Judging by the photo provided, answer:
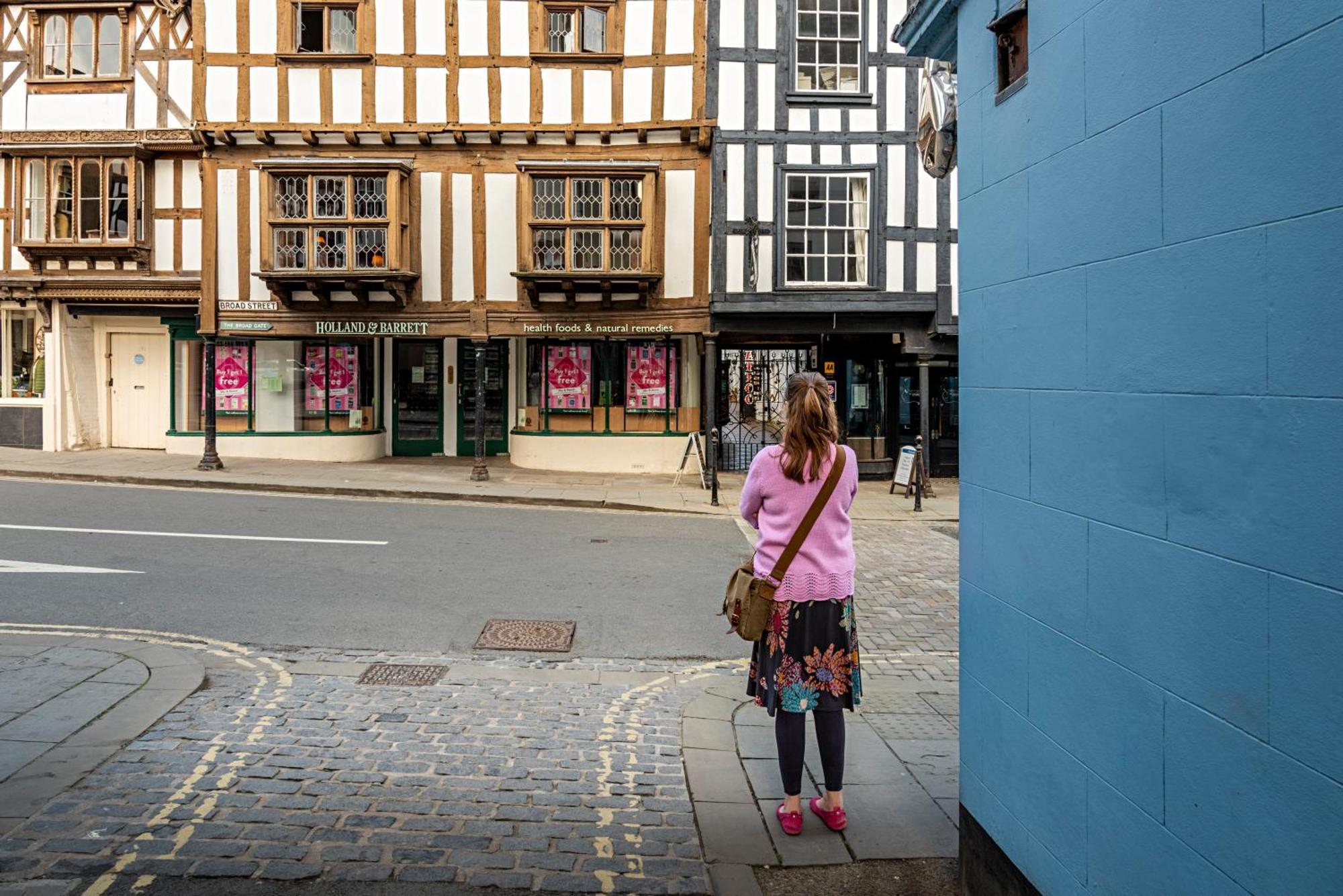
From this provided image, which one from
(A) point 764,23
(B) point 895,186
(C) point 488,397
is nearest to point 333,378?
(C) point 488,397

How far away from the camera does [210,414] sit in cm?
1758

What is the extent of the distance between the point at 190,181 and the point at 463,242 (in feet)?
18.6

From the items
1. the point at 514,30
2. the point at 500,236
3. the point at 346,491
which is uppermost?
the point at 514,30

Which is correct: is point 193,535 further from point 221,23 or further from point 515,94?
point 221,23

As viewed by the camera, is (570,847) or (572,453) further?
(572,453)

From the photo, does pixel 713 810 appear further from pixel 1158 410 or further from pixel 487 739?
pixel 1158 410

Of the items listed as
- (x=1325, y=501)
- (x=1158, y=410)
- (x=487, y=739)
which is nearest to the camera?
(x=1325, y=501)

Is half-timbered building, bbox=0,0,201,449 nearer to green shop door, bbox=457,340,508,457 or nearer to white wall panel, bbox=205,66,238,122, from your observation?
white wall panel, bbox=205,66,238,122

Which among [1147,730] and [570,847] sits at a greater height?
[1147,730]

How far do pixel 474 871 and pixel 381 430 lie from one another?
18.1m

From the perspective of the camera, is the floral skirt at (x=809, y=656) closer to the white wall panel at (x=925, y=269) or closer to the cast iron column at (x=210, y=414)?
the white wall panel at (x=925, y=269)

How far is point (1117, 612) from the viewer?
2.50 metres

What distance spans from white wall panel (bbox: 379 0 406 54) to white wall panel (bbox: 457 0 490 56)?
1.00 metres

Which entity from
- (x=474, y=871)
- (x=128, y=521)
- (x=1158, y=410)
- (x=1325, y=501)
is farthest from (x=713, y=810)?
(x=128, y=521)
